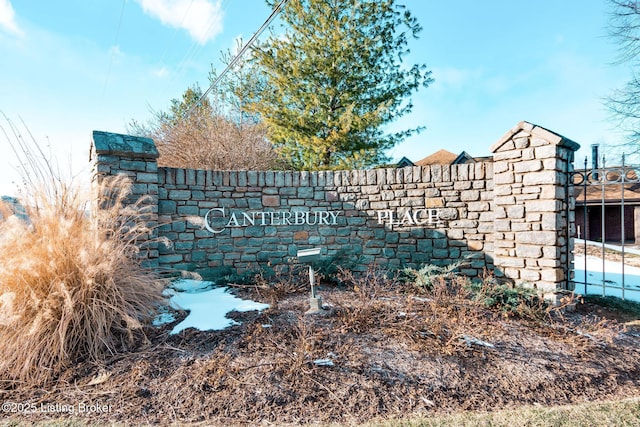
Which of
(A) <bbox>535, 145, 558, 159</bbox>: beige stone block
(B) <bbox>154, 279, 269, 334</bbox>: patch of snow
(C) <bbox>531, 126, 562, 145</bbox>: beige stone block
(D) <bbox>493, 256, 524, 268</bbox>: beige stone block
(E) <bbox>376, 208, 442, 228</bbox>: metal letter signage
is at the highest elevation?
(C) <bbox>531, 126, 562, 145</bbox>: beige stone block

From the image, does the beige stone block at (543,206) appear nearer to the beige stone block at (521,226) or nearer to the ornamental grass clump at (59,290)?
the beige stone block at (521,226)

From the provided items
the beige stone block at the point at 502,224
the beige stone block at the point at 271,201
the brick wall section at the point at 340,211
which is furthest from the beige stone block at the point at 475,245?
the beige stone block at the point at 271,201

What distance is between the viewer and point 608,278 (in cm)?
655

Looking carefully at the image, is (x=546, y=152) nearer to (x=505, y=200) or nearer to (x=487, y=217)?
(x=505, y=200)

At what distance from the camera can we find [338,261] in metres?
5.61

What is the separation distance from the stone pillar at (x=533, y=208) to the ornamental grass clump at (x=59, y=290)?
4.62 meters

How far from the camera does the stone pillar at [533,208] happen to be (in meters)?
4.37

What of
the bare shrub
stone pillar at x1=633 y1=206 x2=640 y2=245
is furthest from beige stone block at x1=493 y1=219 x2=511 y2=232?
stone pillar at x1=633 y1=206 x2=640 y2=245

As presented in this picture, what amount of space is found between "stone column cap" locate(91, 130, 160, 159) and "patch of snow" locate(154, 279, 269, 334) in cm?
193

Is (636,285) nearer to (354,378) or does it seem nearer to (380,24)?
(354,378)

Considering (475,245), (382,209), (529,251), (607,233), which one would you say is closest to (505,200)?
(529,251)

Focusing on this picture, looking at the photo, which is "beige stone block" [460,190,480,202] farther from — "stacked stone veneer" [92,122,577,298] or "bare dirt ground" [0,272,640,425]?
"bare dirt ground" [0,272,640,425]

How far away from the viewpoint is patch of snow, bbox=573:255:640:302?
5324mm

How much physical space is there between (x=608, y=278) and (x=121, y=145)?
876 cm
